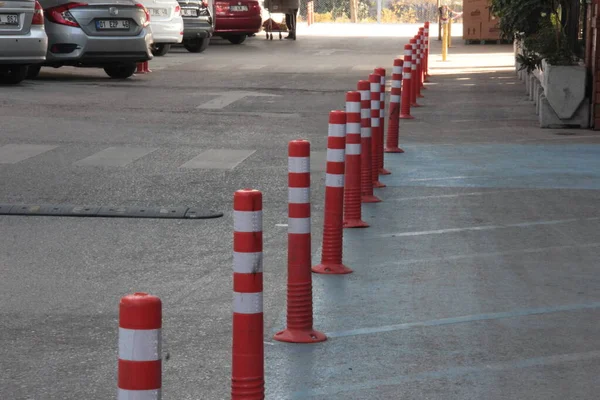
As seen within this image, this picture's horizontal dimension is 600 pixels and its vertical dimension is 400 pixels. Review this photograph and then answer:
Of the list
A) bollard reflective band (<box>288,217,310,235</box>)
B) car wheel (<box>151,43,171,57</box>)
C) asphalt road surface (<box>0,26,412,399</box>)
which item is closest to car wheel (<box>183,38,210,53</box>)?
car wheel (<box>151,43,171,57</box>)

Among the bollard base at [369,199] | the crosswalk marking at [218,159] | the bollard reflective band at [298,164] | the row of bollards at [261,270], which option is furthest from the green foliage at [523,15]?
the bollard reflective band at [298,164]

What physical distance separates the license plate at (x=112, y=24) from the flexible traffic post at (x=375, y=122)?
37.2 feet

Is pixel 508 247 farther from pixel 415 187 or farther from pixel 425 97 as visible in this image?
pixel 425 97

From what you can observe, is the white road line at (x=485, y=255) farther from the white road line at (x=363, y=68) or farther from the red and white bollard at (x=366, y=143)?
the white road line at (x=363, y=68)

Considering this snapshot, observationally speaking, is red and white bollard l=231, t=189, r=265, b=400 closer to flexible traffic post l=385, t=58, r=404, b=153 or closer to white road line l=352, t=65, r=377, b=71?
flexible traffic post l=385, t=58, r=404, b=153

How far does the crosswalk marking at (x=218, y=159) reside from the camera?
1305 centimetres

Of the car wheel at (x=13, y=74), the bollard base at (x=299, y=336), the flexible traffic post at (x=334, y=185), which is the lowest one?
the bollard base at (x=299, y=336)

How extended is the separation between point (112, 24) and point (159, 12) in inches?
200

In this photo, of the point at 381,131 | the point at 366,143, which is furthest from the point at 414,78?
the point at 366,143

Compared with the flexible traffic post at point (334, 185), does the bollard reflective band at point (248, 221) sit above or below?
above

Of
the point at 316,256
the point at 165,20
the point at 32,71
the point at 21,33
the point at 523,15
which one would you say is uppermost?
the point at 523,15

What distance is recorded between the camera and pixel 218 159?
13.6m

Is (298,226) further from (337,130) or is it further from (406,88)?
(406,88)

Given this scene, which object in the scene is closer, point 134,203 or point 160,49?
point 134,203
